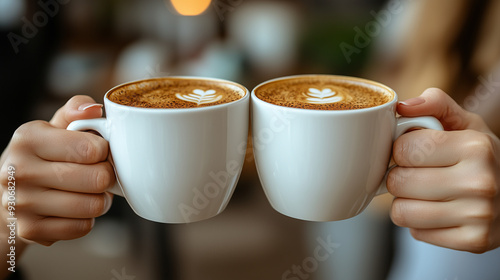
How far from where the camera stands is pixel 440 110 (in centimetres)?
77

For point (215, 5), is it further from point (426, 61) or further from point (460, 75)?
point (460, 75)

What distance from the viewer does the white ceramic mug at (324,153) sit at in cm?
58

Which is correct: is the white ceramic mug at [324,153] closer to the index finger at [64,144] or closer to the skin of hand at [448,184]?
the skin of hand at [448,184]

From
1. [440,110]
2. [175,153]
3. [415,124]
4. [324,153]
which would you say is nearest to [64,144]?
[175,153]

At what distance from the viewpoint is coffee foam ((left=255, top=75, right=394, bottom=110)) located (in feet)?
2.17

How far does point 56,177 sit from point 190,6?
39.7 inches

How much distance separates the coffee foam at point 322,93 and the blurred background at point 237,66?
632mm

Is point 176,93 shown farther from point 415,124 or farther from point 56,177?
point 415,124

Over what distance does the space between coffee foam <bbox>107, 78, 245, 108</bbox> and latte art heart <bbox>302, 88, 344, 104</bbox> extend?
122 mm

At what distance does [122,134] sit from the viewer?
60 cm

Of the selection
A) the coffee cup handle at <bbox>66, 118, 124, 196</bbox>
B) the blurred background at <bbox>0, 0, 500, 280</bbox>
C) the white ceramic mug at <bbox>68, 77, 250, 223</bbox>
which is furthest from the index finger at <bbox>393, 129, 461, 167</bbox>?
the blurred background at <bbox>0, 0, 500, 280</bbox>

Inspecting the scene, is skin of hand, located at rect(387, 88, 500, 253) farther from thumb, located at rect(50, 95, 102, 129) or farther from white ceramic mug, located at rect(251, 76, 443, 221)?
thumb, located at rect(50, 95, 102, 129)

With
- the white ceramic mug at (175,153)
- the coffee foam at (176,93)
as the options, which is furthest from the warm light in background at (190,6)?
the white ceramic mug at (175,153)

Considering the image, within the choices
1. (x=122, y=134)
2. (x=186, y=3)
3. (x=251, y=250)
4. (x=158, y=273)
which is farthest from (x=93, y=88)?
(x=122, y=134)
